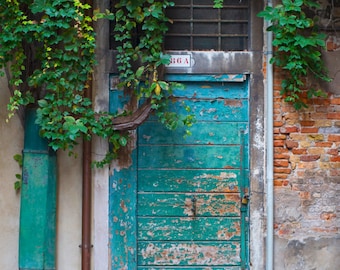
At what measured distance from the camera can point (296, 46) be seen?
16.2 ft

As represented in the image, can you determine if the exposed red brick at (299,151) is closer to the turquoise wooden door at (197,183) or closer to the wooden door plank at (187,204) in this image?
the turquoise wooden door at (197,183)

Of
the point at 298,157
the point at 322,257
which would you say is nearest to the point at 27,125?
the point at 298,157

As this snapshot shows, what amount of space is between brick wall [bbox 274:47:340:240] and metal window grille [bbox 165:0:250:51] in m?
0.60

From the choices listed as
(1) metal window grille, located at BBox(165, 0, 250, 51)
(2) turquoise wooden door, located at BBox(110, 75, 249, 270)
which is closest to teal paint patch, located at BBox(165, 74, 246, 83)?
(2) turquoise wooden door, located at BBox(110, 75, 249, 270)

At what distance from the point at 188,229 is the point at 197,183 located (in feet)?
1.53

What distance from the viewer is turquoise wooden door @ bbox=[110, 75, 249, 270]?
5215mm

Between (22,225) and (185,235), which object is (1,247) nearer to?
(22,225)

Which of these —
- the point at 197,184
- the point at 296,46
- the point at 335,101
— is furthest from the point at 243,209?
the point at 296,46

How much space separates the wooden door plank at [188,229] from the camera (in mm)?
5215

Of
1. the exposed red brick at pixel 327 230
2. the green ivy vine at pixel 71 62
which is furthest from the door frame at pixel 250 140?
the exposed red brick at pixel 327 230

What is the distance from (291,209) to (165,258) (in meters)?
1.34

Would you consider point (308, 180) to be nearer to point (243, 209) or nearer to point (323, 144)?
point (323, 144)

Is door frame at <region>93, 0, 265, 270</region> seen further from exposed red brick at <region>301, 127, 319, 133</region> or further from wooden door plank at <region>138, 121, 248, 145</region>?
exposed red brick at <region>301, 127, 319, 133</region>

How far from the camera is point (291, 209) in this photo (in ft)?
17.0
